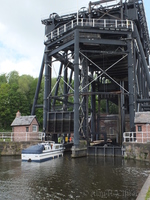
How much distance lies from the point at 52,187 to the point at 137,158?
12113mm

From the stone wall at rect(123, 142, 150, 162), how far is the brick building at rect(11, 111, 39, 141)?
11.3 m

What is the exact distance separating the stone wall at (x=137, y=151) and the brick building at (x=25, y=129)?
37.0 feet

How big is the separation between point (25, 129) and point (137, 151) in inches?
526

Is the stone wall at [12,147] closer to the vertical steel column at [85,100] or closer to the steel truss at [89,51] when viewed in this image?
the steel truss at [89,51]

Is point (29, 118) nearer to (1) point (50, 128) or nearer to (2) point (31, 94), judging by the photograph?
(1) point (50, 128)

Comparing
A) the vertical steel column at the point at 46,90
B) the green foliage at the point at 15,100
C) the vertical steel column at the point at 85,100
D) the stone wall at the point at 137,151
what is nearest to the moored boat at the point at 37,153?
the vertical steel column at the point at 85,100

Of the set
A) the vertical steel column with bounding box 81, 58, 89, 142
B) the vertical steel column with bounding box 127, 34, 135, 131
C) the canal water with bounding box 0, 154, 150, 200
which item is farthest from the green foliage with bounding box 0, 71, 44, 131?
the canal water with bounding box 0, 154, 150, 200

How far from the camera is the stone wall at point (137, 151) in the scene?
20.6 meters

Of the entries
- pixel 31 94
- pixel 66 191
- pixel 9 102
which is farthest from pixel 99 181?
pixel 31 94

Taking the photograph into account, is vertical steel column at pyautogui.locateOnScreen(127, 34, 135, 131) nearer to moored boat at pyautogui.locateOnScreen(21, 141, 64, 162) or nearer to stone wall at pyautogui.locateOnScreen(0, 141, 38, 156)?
moored boat at pyautogui.locateOnScreen(21, 141, 64, 162)

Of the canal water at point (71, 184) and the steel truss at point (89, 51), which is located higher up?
the steel truss at point (89, 51)

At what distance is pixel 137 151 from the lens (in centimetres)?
2142

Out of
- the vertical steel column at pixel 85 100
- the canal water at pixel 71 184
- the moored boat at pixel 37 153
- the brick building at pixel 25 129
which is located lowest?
the canal water at pixel 71 184

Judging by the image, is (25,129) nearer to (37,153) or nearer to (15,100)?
(37,153)
